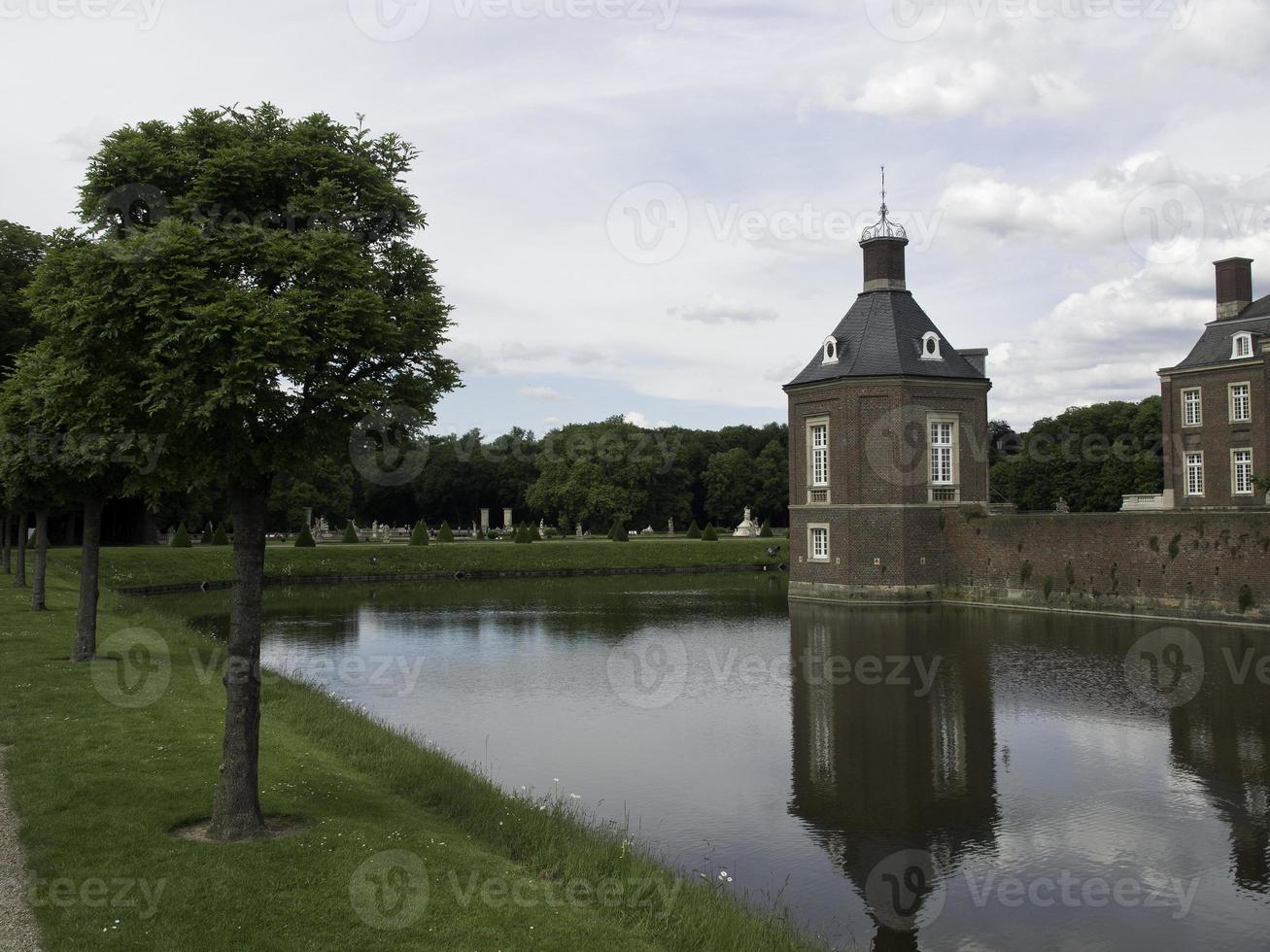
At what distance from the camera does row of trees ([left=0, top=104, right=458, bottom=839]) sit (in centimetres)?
857

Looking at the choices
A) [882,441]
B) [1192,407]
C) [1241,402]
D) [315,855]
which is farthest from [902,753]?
[1192,407]

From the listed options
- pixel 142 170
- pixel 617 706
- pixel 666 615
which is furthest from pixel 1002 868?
pixel 666 615

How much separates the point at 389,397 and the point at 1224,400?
155 ft

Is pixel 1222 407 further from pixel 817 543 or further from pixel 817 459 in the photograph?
pixel 817 543

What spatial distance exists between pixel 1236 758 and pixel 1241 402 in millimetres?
37411

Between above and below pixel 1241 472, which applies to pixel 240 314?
below

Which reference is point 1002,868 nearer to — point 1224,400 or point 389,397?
point 389,397

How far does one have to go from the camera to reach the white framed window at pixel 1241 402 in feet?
150

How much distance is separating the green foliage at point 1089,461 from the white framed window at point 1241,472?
18431 millimetres

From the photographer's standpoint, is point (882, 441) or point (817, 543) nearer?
point (882, 441)

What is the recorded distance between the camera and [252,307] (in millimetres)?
8516

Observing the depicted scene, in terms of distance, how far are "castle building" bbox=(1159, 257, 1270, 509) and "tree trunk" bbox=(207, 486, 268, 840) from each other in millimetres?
45459

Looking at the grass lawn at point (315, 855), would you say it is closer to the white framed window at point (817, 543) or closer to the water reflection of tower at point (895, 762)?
the water reflection of tower at point (895, 762)

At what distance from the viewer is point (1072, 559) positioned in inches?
1368
